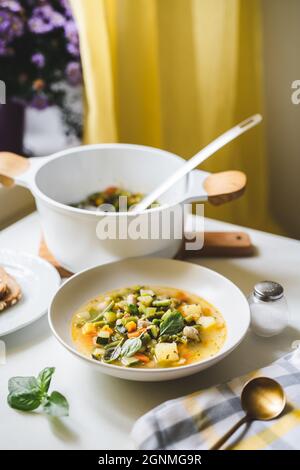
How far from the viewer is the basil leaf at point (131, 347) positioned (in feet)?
3.32

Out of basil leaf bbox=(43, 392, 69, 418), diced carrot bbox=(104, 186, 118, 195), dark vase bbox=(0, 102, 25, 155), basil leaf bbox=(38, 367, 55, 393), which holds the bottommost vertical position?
basil leaf bbox=(43, 392, 69, 418)

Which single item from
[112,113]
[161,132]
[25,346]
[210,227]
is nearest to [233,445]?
[25,346]

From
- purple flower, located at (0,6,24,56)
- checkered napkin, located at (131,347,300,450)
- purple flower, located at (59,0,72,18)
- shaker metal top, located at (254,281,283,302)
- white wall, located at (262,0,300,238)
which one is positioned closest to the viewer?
checkered napkin, located at (131,347,300,450)

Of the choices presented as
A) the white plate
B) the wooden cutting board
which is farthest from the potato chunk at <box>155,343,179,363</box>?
the wooden cutting board

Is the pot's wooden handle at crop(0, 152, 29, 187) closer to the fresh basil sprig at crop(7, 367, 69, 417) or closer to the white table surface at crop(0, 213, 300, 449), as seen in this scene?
the white table surface at crop(0, 213, 300, 449)

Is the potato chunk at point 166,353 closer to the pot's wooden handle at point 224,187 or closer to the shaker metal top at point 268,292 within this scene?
the shaker metal top at point 268,292

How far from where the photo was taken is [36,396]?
97 cm

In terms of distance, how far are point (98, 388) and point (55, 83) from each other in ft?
3.44

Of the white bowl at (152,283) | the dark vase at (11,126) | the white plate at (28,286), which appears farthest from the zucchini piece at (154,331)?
the dark vase at (11,126)

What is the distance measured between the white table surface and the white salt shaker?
2 centimetres

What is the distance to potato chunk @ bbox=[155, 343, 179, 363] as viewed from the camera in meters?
1.01

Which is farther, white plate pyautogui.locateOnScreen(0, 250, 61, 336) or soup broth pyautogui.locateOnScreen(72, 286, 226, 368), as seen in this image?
white plate pyautogui.locateOnScreen(0, 250, 61, 336)

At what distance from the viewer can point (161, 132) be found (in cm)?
201
